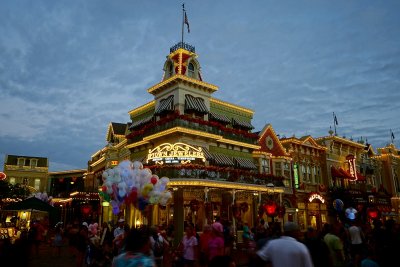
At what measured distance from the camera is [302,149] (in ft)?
120

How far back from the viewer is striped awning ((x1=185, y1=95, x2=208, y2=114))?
1081 inches

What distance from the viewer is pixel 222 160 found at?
93.4 feet

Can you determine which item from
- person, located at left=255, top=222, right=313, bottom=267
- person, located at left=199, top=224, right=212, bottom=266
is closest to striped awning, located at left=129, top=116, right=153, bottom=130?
person, located at left=199, top=224, right=212, bottom=266

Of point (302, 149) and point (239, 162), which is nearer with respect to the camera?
point (239, 162)

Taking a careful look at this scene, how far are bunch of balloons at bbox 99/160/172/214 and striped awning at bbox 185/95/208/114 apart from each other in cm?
1204

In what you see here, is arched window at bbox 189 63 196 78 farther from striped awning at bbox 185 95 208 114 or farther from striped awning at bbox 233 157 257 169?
striped awning at bbox 233 157 257 169

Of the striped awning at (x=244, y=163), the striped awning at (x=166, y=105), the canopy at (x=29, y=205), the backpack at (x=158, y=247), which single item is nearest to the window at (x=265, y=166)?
the striped awning at (x=244, y=163)

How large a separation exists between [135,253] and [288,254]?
204cm

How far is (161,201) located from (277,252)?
11.5 m

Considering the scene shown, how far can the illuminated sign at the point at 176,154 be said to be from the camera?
2466 cm

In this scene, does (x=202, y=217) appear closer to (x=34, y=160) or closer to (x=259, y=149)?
(x=259, y=149)

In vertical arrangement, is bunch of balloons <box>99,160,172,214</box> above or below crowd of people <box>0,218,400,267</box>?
above

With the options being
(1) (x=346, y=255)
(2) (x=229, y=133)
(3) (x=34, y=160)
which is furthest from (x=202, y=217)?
(3) (x=34, y=160)

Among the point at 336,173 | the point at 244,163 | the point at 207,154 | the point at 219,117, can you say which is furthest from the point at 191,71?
the point at 336,173
